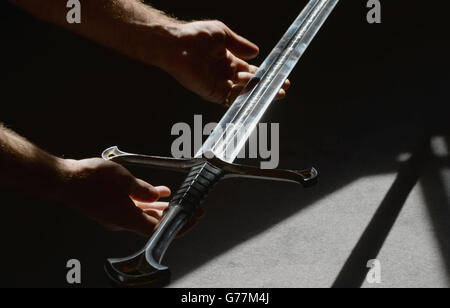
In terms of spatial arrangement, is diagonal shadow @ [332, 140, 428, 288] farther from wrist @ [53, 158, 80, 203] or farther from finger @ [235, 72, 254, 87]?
wrist @ [53, 158, 80, 203]

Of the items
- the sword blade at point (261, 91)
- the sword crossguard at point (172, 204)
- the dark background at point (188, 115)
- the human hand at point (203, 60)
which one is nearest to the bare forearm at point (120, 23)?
the human hand at point (203, 60)

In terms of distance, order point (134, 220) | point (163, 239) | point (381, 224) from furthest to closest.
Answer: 1. point (381, 224)
2. point (134, 220)
3. point (163, 239)

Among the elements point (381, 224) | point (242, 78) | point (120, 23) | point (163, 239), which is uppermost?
point (120, 23)

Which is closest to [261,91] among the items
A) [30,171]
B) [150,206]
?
[150,206]

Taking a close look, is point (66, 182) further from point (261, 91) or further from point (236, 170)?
point (261, 91)

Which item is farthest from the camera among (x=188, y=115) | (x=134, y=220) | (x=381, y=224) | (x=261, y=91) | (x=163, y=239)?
(x=188, y=115)

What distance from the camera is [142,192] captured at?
3.10ft

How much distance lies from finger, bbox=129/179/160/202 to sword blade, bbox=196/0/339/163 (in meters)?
0.10

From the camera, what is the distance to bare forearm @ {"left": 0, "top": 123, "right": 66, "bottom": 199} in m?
0.94

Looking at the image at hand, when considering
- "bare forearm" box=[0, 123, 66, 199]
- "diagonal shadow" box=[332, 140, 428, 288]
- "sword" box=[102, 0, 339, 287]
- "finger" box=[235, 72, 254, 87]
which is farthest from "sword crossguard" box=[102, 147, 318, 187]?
"finger" box=[235, 72, 254, 87]

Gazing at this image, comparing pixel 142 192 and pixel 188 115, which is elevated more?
pixel 188 115

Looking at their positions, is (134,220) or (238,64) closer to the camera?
(134,220)

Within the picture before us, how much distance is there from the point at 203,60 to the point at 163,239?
559 mm

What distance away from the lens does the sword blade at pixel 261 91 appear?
40.1 inches
